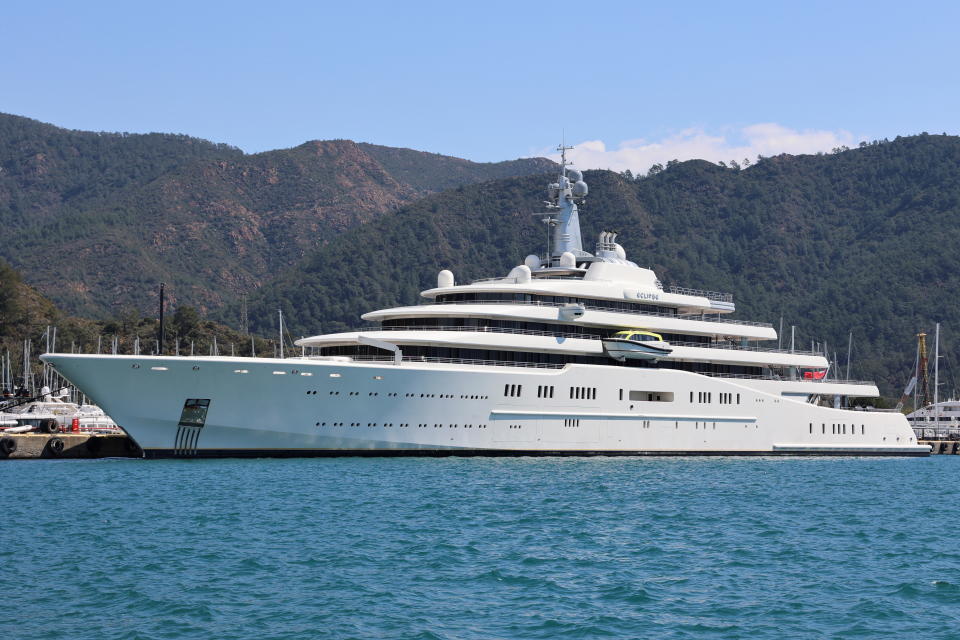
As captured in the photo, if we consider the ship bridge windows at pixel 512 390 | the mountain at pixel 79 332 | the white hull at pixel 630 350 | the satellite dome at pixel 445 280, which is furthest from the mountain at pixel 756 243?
the ship bridge windows at pixel 512 390

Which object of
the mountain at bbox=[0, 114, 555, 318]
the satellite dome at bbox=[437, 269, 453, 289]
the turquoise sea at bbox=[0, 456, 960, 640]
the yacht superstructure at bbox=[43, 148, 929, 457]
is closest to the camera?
the turquoise sea at bbox=[0, 456, 960, 640]

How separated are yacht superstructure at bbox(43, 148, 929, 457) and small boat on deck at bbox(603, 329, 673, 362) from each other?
0.57 ft

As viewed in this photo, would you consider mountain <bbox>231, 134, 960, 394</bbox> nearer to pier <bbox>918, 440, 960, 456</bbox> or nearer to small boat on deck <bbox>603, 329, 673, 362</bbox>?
pier <bbox>918, 440, 960, 456</bbox>

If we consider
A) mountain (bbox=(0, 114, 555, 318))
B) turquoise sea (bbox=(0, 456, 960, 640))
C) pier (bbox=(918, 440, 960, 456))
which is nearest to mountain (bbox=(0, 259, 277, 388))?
pier (bbox=(918, 440, 960, 456))

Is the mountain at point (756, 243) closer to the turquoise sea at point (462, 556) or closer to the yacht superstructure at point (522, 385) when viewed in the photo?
the yacht superstructure at point (522, 385)

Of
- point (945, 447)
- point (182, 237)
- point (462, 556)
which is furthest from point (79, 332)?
point (182, 237)

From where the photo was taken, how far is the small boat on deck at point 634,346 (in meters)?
37.8

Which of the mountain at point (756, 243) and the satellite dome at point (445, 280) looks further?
the mountain at point (756, 243)

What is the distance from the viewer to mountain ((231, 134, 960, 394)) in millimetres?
126062

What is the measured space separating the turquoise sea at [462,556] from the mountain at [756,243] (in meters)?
96.4

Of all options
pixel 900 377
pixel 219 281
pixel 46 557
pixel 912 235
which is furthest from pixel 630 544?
pixel 219 281

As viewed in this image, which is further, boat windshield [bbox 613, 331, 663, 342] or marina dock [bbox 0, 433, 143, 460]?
boat windshield [bbox 613, 331, 663, 342]

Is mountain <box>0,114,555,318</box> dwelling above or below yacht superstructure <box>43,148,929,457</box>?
above

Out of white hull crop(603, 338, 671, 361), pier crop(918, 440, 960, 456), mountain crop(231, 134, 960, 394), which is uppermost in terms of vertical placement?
mountain crop(231, 134, 960, 394)
